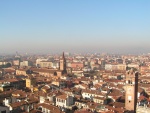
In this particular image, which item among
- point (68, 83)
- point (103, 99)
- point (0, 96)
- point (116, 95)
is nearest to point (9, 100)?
point (0, 96)

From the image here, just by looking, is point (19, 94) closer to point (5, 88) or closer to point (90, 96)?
point (5, 88)

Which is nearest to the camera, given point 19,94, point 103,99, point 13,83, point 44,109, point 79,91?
point 44,109

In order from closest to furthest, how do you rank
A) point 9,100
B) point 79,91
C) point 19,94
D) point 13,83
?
1. point 9,100
2. point 19,94
3. point 79,91
4. point 13,83

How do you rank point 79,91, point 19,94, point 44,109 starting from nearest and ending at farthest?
point 44,109 < point 19,94 < point 79,91

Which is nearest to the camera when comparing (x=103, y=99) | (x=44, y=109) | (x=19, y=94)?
(x=44, y=109)

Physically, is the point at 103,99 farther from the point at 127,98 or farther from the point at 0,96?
the point at 0,96

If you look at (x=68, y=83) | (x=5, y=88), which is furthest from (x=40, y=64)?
(x=5, y=88)

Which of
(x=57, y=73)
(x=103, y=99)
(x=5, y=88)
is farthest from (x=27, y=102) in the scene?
(x=57, y=73)

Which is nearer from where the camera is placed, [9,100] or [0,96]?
[9,100]

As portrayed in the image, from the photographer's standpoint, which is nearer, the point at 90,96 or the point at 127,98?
the point at 127,98
